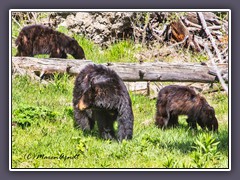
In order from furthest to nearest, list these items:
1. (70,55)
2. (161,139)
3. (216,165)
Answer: (70,55)
(161,139)
(216,165)

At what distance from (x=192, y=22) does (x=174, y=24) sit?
0.19 m

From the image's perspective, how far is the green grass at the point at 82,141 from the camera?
13.3 feet

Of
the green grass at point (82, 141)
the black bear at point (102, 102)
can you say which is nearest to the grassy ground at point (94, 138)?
the green grass at point (82, 141)

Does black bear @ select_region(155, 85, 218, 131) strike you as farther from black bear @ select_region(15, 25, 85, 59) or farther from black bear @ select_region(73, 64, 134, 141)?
black bear @ select_region(15, 25, 85, 59)

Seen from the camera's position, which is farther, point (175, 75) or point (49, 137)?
point (175, 75)

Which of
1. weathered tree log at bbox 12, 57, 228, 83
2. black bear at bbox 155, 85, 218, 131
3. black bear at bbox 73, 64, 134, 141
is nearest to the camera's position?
black bear at bbox 73, 64, 134, 141

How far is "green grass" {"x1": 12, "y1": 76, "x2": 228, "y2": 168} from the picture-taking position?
406 centimetres

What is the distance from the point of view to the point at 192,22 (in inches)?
174

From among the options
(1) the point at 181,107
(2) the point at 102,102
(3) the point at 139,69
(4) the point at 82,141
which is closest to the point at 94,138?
(4) the point at 82,141

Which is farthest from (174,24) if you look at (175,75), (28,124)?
(28,124)

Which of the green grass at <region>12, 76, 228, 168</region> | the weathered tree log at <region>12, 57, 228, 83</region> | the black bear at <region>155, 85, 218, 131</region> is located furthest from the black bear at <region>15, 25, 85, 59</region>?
the black bear at <region>155, 85, 218, 131</region>

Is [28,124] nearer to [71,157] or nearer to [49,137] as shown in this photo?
[49,137]

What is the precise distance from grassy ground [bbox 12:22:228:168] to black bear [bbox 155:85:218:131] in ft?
0.54

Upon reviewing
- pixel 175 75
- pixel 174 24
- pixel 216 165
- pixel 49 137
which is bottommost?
pixel 216 165
